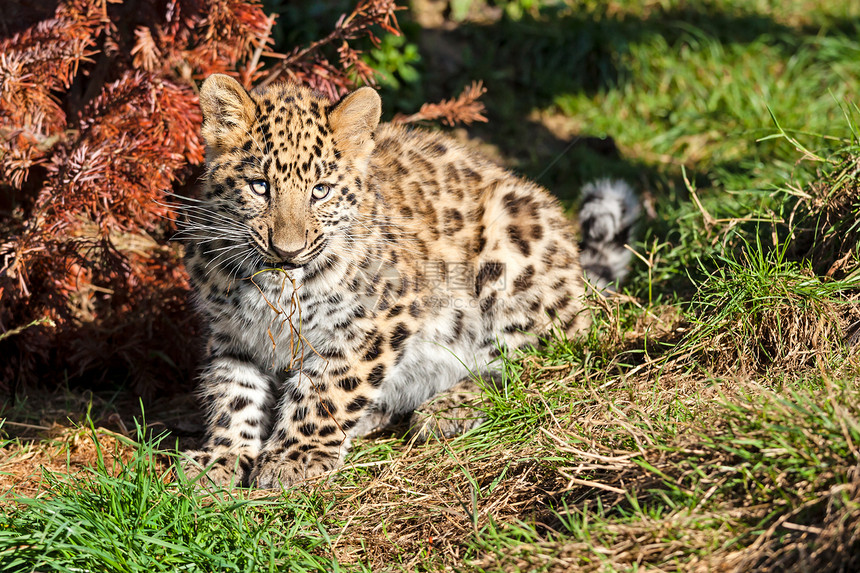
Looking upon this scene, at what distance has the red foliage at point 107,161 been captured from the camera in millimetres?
4410

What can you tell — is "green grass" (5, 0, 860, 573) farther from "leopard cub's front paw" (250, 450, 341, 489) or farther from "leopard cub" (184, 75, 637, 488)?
"leopard cub" (184, 75, 637, 488)

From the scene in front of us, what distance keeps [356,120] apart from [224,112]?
2.13ft

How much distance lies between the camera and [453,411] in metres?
4.53

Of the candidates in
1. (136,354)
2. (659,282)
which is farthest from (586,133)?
(136,354)

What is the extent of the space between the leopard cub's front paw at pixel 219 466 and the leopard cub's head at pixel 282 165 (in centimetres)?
105

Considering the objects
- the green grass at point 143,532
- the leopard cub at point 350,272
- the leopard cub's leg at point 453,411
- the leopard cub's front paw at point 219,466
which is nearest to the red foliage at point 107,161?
the leopard cub at point 350,272

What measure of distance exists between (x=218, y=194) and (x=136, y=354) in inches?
68.1

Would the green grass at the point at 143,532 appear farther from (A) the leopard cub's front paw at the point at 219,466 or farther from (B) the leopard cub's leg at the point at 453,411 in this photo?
(B) the leopard cub's leg at the point at 453,411

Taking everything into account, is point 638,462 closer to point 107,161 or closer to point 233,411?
point 233,411

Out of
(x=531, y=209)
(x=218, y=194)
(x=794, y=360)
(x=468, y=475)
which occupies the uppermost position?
(x=218, y=194)

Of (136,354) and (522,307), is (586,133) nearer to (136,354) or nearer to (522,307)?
(522,307)

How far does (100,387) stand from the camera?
525cm

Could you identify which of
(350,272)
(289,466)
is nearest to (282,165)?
(350,272)

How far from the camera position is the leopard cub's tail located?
5.01 metres
